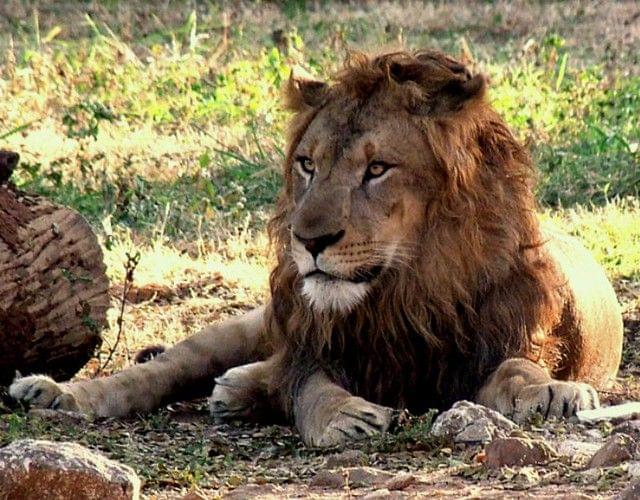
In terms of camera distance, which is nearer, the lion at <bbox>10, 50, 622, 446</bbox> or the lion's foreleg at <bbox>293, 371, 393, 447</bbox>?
the lion's foreleg at <bbox>293, 371, 393, 447</bbox>

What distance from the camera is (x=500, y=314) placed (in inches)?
183

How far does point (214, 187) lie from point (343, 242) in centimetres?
445

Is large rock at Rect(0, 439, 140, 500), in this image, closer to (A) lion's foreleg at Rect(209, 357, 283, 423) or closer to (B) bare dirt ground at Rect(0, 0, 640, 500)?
(B) bare dirt ground at Rect(0, 0, 640, 500)

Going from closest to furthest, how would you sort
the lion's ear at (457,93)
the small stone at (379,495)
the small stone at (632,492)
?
1. the small stone at (632,492)
2. the small stone at (379,495)
3. the lion's ear at (457,93)

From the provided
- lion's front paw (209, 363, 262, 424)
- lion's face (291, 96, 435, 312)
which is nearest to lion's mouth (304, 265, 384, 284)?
lion's face (291, 96, 435, 312)

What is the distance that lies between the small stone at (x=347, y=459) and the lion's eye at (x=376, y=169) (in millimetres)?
869

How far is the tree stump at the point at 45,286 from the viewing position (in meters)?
5.00

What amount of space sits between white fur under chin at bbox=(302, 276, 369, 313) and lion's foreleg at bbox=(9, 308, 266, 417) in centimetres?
93

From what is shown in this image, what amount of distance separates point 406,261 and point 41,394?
1192 mm

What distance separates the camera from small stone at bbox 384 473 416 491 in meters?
3.43

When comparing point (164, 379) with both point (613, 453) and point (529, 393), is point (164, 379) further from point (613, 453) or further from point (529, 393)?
point (613, 453)

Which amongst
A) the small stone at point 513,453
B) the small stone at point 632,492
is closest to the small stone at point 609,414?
the small stone at point 513,453

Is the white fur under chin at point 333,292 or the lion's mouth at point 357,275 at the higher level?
the lion's mouth at point 357,275

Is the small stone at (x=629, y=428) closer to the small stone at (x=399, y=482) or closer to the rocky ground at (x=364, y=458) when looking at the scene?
the rocky ground at (x=364, y=458)
